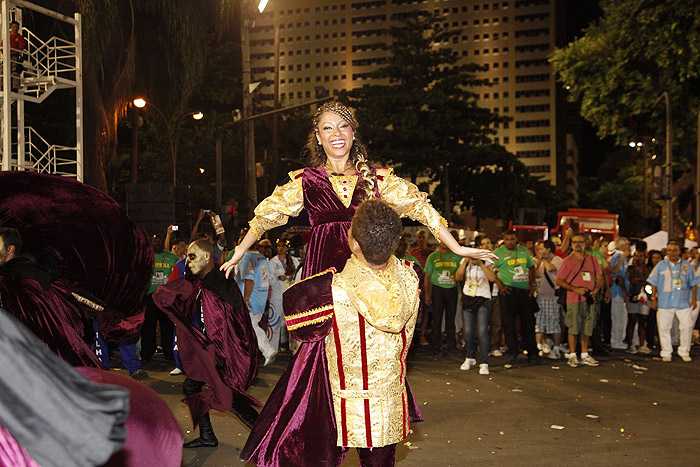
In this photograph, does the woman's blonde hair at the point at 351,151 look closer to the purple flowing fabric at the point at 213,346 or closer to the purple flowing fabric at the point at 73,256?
the purple flowing fabric at the point at 73,256

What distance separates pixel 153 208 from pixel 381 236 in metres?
11.4

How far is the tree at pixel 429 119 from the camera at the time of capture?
146 feet

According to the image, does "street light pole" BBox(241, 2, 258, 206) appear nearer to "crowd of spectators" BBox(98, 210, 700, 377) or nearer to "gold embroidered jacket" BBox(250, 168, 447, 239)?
"crowd of spectators" BBox(98, 210, 700, 377)

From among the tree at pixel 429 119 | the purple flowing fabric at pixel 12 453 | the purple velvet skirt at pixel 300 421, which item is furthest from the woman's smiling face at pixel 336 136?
the tree at pixel 429 119

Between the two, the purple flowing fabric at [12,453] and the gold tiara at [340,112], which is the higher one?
the gold tiara at [340,112]

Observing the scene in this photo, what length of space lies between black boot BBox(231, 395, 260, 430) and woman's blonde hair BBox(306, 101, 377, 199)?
2.47 meters

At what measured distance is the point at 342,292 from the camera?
10.8 feet

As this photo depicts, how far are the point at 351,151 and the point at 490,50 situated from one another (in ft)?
439

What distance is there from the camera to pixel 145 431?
2.00 m

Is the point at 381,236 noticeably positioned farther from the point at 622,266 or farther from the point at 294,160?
the point at 294,160

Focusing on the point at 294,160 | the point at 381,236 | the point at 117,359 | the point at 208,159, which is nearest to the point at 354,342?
the point at 381,236

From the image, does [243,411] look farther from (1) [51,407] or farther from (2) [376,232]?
(1) [51,407]

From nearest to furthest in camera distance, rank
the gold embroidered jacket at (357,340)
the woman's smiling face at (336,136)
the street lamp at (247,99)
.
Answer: the gold embroidered jacket at (357,340) → the woman's smiling face at (336,136) → the street lamp at (247,99)

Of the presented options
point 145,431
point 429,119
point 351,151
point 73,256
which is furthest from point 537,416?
point 429,119
